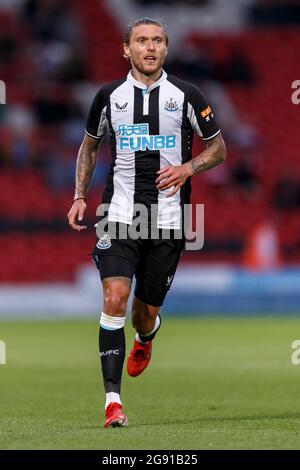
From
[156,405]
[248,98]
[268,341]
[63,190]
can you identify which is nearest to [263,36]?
[248,98]

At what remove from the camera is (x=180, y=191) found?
23.3 ft

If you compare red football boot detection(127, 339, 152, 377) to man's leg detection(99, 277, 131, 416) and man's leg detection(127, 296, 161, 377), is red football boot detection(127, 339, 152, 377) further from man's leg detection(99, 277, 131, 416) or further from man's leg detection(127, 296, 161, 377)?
man's leg detection(99, 277, 131, 416)

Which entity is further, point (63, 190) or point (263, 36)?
point (263, 36)

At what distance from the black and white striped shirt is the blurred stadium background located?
11.7 m

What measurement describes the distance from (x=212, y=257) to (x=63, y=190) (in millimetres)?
3215

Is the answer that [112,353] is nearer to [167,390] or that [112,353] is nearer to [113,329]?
[113,329]

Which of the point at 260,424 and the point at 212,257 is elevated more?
the point at 212,257

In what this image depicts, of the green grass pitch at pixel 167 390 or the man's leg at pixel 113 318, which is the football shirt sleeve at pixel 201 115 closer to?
the man's leg at pixel 113 318

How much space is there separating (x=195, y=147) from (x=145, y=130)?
613 inches

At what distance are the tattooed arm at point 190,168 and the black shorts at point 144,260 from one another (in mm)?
363
